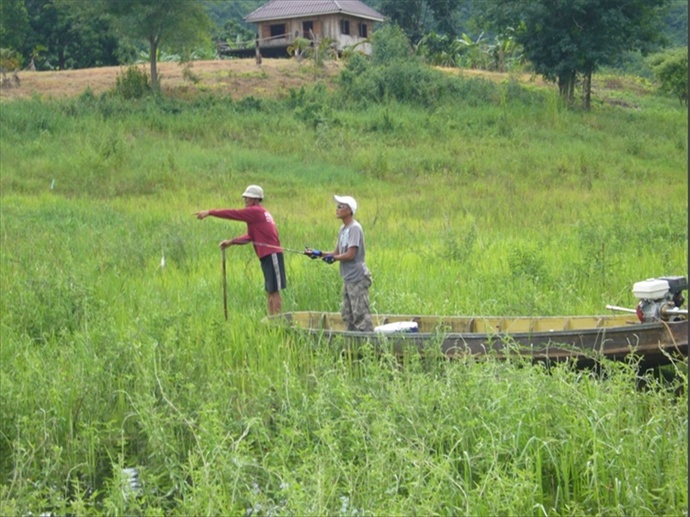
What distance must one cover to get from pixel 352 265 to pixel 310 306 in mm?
2331

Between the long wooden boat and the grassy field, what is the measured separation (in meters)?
0.21

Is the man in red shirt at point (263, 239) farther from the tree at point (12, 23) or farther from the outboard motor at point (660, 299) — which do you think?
the tree at point (12, 23)

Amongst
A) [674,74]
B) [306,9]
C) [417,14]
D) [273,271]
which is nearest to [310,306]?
[273,271]

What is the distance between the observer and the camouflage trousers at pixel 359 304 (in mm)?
8586

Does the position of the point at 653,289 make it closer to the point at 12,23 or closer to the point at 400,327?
the point at 400,327

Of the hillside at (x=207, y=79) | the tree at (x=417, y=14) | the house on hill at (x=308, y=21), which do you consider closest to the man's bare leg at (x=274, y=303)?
the hillside at (x=207, y=79)

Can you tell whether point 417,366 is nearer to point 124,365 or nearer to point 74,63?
point 124,365

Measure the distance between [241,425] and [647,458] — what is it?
2525 mm

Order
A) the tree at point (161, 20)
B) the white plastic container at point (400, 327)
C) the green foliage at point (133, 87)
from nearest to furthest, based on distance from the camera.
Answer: the white plastic container at point (400, 327)
the tree at point (161, 20)
the green foliage at point (133, 87)

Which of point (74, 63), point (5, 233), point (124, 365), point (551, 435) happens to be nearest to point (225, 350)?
point (124, 365)

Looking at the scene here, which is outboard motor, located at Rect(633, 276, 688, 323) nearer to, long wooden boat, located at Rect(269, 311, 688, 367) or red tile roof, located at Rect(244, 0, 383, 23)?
long wooden boat, located at Rect(269, 311, 688, 367)

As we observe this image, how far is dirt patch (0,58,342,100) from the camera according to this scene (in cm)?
2927

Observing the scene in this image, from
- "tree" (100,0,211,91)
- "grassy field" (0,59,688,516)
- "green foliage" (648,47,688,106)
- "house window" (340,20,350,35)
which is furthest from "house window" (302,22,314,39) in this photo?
"grassy field" (0,59,688,516)

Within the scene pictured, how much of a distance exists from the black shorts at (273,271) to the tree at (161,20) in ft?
60.7
